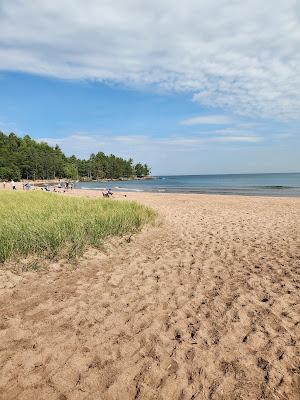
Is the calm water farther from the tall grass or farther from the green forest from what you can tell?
the tall grass

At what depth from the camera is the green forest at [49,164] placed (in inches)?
3990

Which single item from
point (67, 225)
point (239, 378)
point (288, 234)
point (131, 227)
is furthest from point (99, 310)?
point (288, 234)

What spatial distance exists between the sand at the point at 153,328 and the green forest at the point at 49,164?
9616 cm

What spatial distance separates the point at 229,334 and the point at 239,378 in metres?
0.90

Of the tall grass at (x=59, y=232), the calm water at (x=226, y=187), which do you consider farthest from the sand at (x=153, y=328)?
the calm water at (x=226, y=187)

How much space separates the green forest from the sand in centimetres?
9616

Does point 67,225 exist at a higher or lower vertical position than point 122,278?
higher

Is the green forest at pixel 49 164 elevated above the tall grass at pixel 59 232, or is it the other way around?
the green forest at pixel 49 164

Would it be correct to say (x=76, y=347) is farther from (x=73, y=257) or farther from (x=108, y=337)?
(x=73, y=257)

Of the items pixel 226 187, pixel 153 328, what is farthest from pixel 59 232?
pixel 226 187

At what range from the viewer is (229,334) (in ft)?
14.6

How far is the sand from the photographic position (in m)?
3.51

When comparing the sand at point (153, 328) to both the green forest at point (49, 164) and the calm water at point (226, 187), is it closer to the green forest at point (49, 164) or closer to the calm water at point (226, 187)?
the calm water at point (226, 187)

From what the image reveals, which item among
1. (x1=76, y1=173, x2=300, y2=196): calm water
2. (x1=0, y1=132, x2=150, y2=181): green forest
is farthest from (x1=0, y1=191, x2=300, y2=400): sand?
(x1=0, y1=132, x2=150, y2=181): green forest
